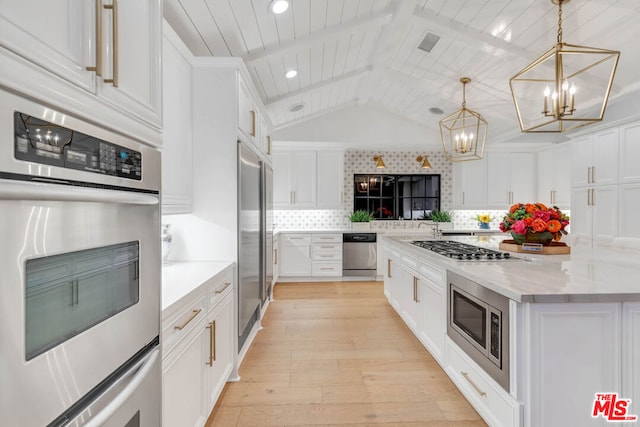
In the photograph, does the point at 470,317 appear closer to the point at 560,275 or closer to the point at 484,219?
the point at 560,275

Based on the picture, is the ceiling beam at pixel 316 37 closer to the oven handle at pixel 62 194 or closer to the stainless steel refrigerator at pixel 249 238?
the stainless steel refrigerator at pixel 249 238

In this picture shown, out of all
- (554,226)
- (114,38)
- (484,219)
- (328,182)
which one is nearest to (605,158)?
(484,219)

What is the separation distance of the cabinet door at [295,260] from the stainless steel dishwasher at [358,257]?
2.06 ft

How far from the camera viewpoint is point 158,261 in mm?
1132

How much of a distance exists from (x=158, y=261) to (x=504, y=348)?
1.56m

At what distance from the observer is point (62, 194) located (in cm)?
67

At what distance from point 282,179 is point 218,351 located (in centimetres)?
405

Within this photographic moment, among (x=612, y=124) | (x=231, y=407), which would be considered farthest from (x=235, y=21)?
(x=612, y=124)

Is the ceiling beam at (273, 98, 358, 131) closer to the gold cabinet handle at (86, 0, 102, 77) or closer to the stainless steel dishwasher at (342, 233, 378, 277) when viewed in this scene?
the stainless steel dishwasher at (342, 233, 378, 277)

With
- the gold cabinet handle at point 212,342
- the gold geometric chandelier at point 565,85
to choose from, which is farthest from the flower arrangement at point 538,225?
the gold cabinet handle at point 212,342

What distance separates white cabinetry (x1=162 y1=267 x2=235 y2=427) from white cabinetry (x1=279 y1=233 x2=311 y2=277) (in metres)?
3.19

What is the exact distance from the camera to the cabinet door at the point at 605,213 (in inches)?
158

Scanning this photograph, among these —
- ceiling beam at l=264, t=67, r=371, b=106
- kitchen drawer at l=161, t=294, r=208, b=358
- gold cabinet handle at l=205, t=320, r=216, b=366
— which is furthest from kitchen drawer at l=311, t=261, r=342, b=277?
kitchen drawer at l=161, t=294, r=208, b=358

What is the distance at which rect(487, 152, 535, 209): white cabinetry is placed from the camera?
6082mm
